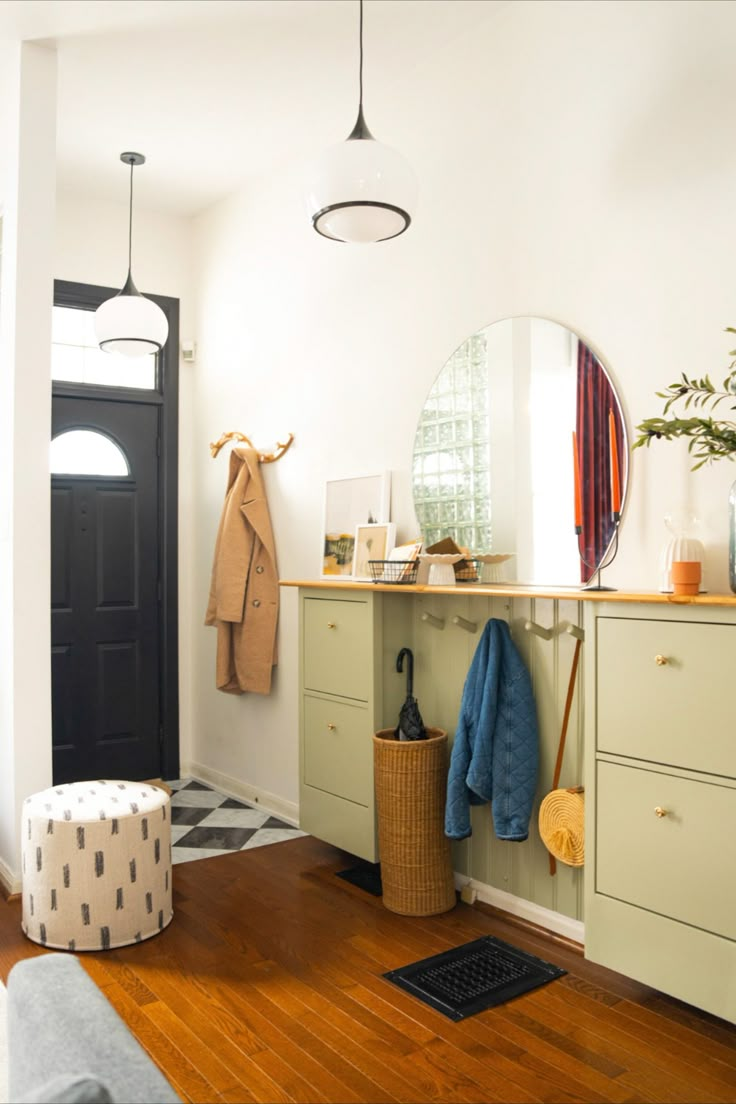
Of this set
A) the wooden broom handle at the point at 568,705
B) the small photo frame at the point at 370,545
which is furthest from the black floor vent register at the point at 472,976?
the small photo frame at the point at 370,545

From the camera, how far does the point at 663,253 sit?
8.25 ft

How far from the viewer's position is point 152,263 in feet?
15.7

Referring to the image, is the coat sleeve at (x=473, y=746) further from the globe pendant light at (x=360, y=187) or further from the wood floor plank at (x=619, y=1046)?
the globe pendant light at (x=360, y=187)

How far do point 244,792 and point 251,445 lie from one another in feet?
5.54

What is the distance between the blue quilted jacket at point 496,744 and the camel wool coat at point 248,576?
153cm

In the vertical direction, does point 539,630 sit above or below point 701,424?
below

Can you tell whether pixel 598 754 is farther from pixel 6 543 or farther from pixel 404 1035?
pixel 6 543

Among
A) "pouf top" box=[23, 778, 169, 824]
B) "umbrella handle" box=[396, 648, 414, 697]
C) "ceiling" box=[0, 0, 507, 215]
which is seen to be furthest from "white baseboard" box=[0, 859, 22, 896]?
"ceiling" box=[0, 0, 507, 215]

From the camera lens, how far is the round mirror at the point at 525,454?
270 cm

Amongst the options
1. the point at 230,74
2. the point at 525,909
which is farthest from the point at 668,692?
the point at 230,74

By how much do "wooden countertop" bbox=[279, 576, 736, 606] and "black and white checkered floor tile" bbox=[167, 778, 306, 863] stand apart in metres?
1.13

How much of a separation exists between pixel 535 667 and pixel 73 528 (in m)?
2.61

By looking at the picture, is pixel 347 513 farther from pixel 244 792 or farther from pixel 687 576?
pixel 687 576

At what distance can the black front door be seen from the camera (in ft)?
14.6
